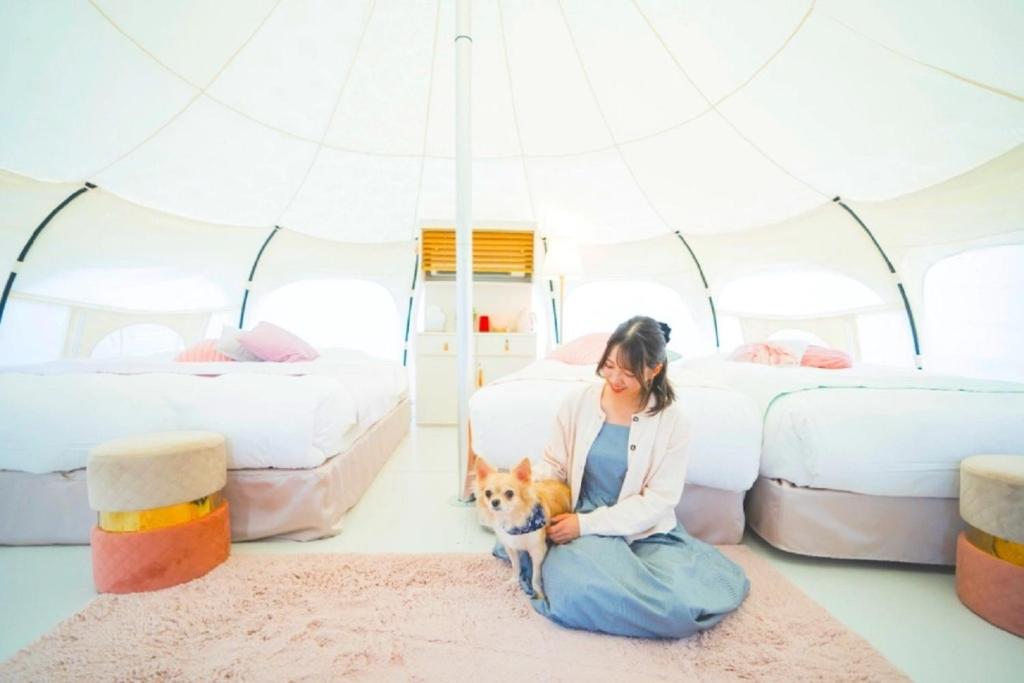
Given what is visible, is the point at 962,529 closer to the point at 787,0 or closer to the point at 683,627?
the point at 683,627

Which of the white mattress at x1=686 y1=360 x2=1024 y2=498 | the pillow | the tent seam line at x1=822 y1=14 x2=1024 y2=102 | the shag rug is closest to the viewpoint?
the shag rug

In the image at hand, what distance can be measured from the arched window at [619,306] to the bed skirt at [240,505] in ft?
14.5

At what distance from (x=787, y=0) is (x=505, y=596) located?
13.9 ft

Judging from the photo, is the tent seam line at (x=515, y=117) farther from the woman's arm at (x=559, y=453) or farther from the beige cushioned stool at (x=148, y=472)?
the beige cushioned stool at (x=148, y=472)

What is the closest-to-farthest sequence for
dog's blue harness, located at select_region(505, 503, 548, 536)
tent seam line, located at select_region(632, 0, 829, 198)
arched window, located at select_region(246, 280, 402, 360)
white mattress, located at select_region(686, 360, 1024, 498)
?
dog's blue harness, located at select_region(505, 503, 548, 536) → white mattress, located at select_region(686, 360, 1024, 498) → tent seam line, located at select_region(632, 0, 829, 198) → arched window, located at select_region(246, 280, 402, 360)

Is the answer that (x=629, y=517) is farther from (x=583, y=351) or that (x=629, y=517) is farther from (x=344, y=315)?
(x=344, y=315)

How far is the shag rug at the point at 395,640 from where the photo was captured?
3.60 feet

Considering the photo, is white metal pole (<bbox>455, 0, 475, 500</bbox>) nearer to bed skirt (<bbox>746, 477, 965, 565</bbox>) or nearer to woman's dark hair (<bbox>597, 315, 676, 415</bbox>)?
woman's dark hair (<bbox>597, 315, 676, 415</bbox>)

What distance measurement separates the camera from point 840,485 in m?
1.65

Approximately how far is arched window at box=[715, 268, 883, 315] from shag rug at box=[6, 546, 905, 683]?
4.49m

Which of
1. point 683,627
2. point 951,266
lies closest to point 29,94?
point 683,627

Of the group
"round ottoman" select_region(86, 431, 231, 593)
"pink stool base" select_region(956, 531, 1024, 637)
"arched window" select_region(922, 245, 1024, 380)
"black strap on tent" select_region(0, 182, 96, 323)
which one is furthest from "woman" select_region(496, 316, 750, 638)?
"black strap on tent" select_region(0, 182, 96, 323)

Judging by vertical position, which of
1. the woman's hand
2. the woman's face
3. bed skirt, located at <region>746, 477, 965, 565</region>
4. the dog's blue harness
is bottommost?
bed skirt, located at <region>746, 477, 965, 565</region>

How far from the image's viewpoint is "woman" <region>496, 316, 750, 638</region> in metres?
1.22
